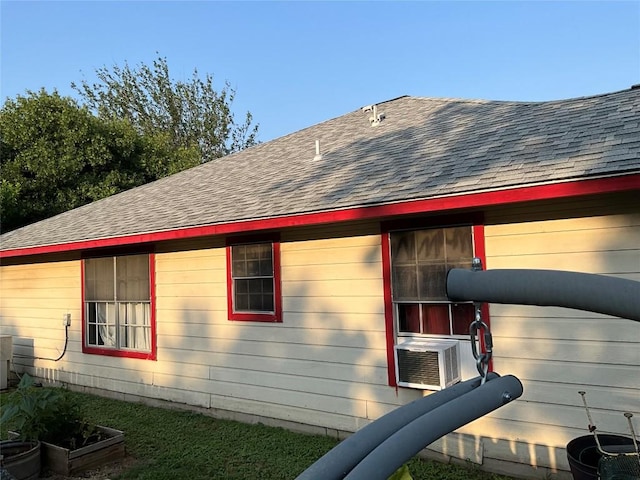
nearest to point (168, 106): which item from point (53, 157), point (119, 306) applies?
point (53, 157)

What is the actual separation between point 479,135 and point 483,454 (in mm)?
3515

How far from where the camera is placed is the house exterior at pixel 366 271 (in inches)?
162

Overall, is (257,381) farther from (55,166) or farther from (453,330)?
(55,166)

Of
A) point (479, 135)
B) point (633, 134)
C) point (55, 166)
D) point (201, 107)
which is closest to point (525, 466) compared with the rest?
point (633, 134)

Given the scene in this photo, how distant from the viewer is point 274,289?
6.06 m

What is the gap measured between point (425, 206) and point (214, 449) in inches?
134

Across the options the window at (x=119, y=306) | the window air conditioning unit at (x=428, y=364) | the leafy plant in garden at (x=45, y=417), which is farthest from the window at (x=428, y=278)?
the window at (x=119, y=306)

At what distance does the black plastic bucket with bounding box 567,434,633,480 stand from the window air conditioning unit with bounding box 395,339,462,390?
1.24 m

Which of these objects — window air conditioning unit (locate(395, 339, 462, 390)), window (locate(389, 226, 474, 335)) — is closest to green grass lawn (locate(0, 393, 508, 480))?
window air conditioning unit (locate(395, 339, 462, 390))

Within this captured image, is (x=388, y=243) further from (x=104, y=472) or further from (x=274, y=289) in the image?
(x=104, y=472)

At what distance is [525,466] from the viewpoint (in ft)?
14.1

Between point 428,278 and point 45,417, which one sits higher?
point 428,278

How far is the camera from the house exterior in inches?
162

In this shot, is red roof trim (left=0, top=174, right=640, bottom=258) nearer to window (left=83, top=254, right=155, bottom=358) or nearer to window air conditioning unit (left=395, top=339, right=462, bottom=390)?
window (left=83, top=254, right=155, bottom=358)
